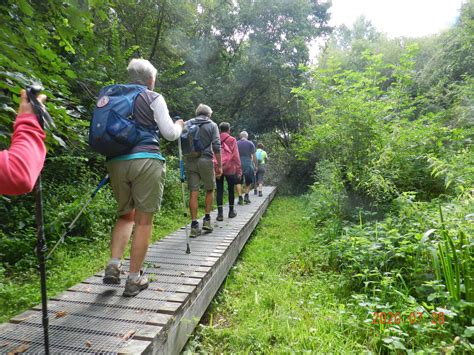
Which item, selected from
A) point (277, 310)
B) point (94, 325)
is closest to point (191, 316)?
point (94, 325)

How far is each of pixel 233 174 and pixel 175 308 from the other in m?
3.80

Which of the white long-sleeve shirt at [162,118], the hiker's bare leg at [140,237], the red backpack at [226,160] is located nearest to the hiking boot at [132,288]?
the hiker's bare leg at [140,237]

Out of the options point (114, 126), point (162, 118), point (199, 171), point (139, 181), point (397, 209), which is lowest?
point (397, 209)

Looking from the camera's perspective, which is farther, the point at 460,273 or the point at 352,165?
the point at 352,165

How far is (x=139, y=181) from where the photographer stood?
2627 millimetres

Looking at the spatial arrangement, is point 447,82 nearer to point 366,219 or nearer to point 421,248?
point 366,219

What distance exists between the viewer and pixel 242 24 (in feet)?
47.5

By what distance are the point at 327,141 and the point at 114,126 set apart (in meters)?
4.66

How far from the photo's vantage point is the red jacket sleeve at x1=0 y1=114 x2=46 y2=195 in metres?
1.24

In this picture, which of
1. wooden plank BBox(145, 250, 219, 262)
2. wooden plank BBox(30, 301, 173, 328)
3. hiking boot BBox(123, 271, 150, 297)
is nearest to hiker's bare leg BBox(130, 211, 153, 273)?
hiking boot BBox(123, 271, 150, 297)

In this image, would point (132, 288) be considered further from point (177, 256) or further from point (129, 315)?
point (177, 256)

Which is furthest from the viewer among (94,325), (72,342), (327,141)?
(327,141)

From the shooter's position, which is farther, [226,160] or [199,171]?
[226,160]

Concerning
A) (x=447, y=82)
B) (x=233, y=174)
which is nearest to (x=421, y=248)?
(x=233, y=174)
